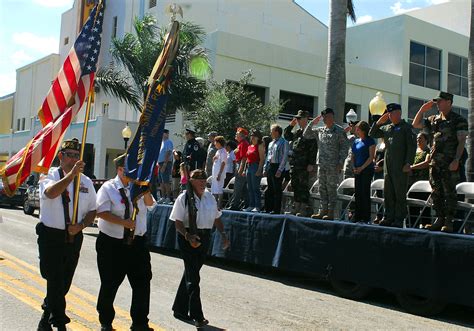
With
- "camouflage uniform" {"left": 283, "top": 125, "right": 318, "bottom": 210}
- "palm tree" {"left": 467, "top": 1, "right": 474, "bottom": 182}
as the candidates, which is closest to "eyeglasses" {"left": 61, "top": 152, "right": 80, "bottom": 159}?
"camouflage uniform" {"left": 283, "top": 125, "right": 318, "bottom": 210}

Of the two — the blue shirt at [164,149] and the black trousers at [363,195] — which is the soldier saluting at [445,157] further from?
the blue shirt at [164,149]

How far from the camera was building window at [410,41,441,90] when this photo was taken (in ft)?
104

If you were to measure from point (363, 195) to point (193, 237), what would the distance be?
3502 mm

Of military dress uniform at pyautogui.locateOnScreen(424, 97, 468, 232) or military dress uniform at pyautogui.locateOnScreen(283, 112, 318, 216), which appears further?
military dress uniform at pyautogui.locateOnScreen(283, 112, 318, 216)

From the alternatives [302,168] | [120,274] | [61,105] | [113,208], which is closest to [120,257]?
[120,274]

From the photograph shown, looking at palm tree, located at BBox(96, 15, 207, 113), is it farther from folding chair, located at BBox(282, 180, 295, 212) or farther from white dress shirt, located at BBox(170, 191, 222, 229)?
white dress shirt, located at BBox(170, 191, 222, 229)

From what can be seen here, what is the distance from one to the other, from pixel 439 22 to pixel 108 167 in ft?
78.4

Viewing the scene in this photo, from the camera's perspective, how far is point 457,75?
110ft

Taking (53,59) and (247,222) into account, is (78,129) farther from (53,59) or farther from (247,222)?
(247,222)

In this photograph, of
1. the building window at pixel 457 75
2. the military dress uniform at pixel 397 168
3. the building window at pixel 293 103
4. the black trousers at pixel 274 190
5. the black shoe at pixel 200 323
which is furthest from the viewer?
the building window at pixel 457 75

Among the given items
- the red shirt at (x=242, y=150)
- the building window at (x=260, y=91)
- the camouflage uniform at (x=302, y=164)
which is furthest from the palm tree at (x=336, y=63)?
the building window at (x=260, y=91)

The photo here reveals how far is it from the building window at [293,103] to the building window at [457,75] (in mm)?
9952

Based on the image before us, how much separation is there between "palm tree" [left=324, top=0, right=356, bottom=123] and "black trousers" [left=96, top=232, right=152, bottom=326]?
8.54 meters

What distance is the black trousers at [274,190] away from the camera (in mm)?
10203
